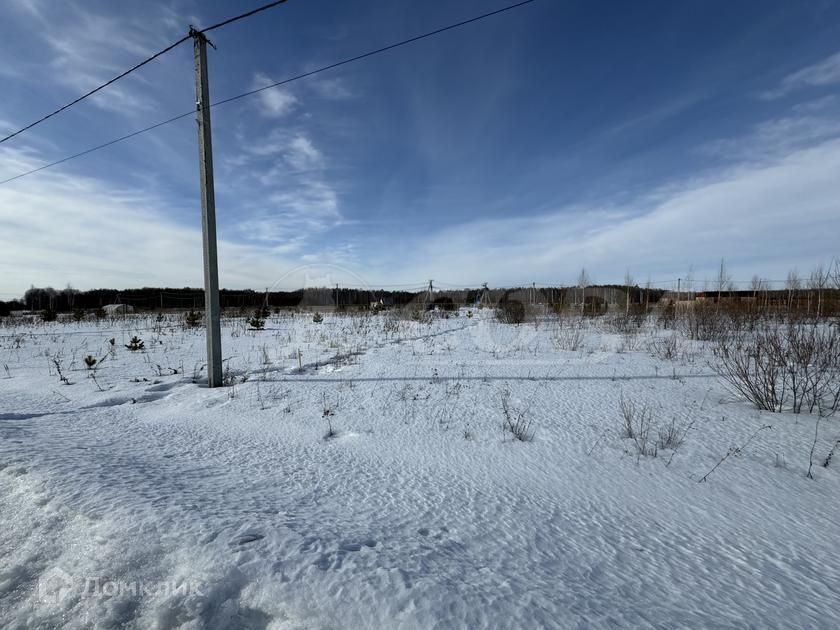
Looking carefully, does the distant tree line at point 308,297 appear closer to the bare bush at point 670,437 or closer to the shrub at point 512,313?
the shrub at point 512,313

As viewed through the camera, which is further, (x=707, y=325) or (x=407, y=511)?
(x=707, y=325)

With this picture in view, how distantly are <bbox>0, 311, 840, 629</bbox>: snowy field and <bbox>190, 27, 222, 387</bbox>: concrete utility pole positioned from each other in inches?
19.3

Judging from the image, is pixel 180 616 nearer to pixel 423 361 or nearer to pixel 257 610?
pixel 257 610

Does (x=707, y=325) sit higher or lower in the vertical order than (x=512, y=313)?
lower

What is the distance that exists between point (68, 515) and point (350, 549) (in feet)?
4.09

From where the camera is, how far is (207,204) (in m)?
4.72

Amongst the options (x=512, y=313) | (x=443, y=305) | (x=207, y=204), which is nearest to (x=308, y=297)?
(x=443, y=305)

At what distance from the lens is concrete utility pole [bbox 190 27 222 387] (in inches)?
184

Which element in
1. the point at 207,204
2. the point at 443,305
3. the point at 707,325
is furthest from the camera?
the point at 443,305

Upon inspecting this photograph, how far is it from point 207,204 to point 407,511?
4.68 metres

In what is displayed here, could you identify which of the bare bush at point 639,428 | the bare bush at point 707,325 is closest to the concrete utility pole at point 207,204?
the bare bush at point 639,428

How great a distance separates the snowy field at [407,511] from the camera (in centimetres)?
112

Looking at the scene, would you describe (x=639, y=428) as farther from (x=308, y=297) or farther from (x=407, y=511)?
(x=308, y=297)

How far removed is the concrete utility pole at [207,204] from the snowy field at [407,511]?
0.49 m
